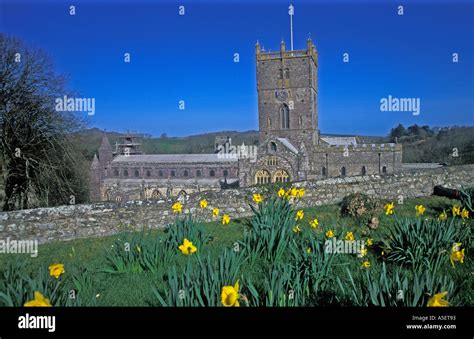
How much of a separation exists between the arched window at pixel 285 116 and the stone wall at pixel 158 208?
32.5 metres

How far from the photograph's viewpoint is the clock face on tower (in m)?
43.1

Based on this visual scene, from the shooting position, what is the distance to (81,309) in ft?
9.14

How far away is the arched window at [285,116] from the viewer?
4338cm

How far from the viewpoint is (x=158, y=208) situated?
8.58 meters

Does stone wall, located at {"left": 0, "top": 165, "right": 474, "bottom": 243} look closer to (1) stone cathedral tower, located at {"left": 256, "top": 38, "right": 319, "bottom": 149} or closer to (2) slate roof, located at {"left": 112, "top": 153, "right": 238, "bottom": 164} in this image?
(1) stone cathedral tower, located at {"left": 256, "top": 38, "right": 319, "bottom": 149}

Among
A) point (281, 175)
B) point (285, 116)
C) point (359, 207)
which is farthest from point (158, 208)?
point (285, 116)

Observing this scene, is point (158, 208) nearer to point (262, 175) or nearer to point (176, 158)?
point (262, 175)

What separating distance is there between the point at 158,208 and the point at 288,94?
37.0 metres

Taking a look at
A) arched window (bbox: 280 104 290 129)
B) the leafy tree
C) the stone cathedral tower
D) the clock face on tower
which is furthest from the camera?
arched window (bbox: 280 104 290 129)

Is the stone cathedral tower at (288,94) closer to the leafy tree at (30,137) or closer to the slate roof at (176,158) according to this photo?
the slate roof at (176,158)

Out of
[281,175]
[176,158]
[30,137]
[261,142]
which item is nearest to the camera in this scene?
[30,137]

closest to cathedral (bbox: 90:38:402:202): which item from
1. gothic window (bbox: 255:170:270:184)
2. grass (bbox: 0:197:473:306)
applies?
gothic window (bbox: 255:170:270:184)

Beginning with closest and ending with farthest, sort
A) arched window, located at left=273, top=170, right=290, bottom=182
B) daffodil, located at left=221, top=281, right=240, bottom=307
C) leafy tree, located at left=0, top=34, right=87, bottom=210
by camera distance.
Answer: daffodil, located at left=221, top=281, right=240, bottom=307 < leafy tree, located at left=0, top=34, right=87, bottom=210 < arched window, located at left=273, top=170, right=290, bottom=182

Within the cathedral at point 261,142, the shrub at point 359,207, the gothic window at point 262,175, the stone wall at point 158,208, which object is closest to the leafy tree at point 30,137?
the stone wall at point 158,208
